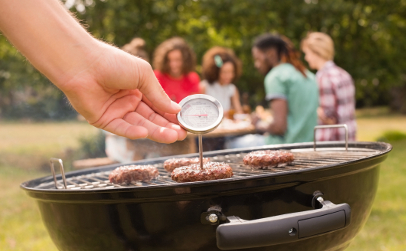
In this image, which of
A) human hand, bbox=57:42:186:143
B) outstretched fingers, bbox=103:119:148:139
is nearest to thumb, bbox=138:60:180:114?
human hand, bbox=57:42:186:143

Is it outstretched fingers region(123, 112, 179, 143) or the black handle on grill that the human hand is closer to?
outstretched fingers region(123, 112, 179, 143)

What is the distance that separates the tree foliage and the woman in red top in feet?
18.9

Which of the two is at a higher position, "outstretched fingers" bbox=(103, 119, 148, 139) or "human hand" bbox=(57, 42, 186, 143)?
"human hand" bbox=(57, 42, 186, 143)

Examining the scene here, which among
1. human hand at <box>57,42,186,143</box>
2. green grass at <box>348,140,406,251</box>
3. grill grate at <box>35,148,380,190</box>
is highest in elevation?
human hand at <box>57,42,186,143</box>

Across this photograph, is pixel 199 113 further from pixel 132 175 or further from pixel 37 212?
pixel 37 212

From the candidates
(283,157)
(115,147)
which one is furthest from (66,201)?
(115,147)

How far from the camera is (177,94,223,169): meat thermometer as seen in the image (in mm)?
1567

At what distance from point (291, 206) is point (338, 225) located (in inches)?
7.2

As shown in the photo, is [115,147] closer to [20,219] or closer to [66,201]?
[20,219]

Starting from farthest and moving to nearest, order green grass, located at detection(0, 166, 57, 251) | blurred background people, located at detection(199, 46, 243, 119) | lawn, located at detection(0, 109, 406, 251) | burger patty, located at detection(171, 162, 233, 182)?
blurred background people, located at detection(199, 46, 243, 119) → green grass, located at detection(0, 166, 57, 251) → lawn, located at detection(0, 109, 406, 251) → burger patty, located at detection(171, 162, 233, 182)

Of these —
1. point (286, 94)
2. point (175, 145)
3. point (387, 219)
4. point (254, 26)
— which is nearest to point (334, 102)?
point (286, 94)

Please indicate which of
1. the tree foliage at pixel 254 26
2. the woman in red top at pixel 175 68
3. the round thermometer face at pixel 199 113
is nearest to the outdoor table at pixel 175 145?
the woman in red top at pixel 175 68

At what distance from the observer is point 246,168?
79.2 inches

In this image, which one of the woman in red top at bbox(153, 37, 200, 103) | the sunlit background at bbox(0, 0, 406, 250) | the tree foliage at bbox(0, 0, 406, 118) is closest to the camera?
the woman in red top at bbox(153, 37, 200, 103)
